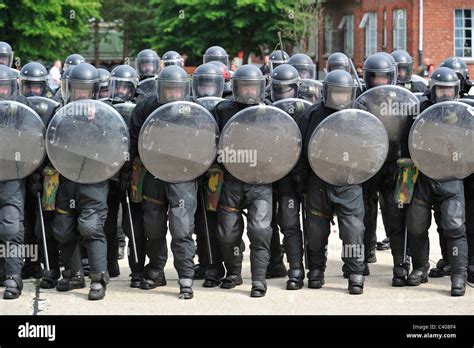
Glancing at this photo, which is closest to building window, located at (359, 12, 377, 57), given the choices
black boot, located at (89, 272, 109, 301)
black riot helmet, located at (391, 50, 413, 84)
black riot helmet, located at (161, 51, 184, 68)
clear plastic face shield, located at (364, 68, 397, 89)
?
black riot helmet, located at (161, 51, 184, 68)

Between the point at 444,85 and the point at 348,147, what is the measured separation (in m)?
1.00

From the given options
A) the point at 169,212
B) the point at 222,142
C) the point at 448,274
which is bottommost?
the point at 448,274

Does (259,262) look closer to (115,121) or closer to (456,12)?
(115,121)

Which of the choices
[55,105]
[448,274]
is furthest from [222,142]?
[448,274]

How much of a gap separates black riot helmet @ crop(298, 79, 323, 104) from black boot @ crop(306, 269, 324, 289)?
206 cm

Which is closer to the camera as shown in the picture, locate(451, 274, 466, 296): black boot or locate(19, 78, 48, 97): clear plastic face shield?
locate(451, 274, 466, 296): black boot

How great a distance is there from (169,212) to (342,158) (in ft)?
4.97

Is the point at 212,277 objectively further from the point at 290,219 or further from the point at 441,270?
the point at 441,270

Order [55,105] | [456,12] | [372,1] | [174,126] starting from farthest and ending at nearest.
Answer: [372,1] → [456,12] → [55,105] → [174,126]

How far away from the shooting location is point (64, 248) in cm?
945

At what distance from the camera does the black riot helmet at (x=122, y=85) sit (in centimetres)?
1016

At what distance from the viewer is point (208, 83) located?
399 inches

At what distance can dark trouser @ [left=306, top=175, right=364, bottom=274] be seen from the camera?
927 centimetres

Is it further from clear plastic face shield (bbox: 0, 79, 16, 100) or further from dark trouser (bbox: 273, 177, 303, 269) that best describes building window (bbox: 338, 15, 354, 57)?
clear plastic face shield (bbox: 0, 79, 16, 100)
